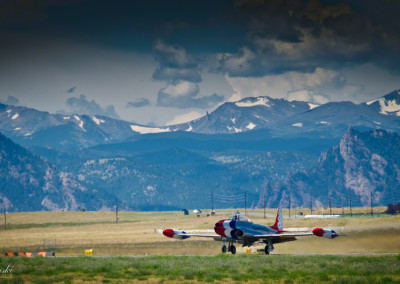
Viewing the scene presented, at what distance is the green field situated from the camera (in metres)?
58.9

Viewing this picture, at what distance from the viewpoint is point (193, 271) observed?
6259cm

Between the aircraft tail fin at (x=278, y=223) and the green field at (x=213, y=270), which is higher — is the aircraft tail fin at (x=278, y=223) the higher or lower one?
the higher one

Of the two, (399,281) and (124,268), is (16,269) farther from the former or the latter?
(399,281)

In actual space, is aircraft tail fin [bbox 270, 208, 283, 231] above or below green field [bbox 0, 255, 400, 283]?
above

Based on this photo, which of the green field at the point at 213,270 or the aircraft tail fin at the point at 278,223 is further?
the aircraft tail fin at the point at 278,223

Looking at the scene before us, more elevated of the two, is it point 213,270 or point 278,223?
point 278,223

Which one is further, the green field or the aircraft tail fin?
the aircraft tail fin

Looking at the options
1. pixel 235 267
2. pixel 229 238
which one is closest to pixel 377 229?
pixel 229 238

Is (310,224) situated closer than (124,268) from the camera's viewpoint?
No

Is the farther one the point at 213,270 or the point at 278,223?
the point at 278,223

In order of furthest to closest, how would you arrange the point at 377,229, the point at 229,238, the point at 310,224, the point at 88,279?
the point at 310,224 < the point at 377,229 < the point at 229,238 < the point at 88,279

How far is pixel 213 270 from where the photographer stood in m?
64.5

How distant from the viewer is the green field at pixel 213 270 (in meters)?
58.9

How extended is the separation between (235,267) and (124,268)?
37.3 ft
